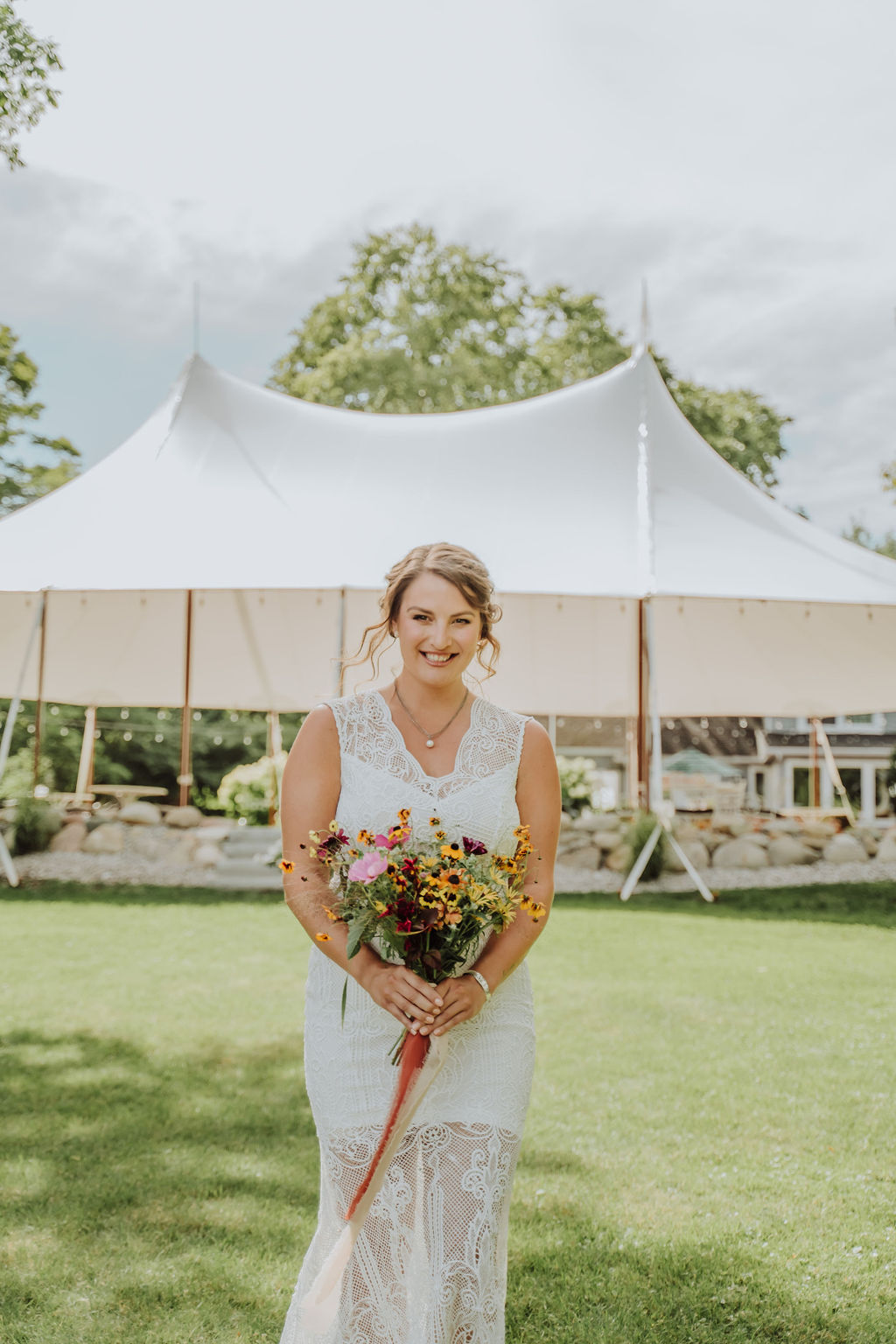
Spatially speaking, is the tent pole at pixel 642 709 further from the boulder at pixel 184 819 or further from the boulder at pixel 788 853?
the boulder at pixel 184 819

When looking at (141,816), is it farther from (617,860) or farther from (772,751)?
(772,751)

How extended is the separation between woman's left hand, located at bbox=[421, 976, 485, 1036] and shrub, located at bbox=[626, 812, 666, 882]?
8308 millimetres

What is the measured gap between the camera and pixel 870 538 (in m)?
55.6

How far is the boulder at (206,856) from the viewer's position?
11.0m

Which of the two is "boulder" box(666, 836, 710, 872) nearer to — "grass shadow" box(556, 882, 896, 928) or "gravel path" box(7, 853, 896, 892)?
"gravel path" box(7, 853, 896, 892)

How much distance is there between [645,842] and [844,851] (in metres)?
2.79

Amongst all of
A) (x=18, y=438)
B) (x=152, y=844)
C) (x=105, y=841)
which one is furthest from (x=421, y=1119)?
(x=18, y=438)

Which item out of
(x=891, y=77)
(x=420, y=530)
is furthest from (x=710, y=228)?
(x=420, y=530)

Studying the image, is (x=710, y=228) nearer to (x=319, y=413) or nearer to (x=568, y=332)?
(x=568, y=332)

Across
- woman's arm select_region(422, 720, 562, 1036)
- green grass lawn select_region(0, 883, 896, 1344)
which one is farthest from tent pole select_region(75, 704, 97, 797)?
woman's arm select_region(422, 720, 562, 1036)

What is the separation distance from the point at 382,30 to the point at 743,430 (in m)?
17.7

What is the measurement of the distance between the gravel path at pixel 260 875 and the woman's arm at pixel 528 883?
816 centimetres

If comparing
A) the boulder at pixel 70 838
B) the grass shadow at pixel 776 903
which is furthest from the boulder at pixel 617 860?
the boulder at pixel 70 838

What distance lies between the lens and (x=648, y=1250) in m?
3.26
